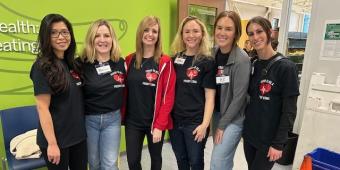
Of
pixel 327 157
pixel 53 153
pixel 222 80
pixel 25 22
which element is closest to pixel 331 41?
pixel 327 157

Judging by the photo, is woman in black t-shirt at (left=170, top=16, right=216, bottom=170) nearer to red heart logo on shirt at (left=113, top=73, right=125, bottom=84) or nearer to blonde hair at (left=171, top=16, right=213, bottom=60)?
blonde hair at (left=171, top=16, right=213, bottom=60)

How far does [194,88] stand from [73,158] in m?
0.98

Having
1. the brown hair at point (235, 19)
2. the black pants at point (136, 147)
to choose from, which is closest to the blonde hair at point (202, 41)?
the brown hair at point (235, 19)

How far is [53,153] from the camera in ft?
5.01

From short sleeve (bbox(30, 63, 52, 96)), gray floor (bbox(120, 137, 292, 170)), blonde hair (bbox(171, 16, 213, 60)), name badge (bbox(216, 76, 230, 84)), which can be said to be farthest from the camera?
gray floor (bbox(120, 137, 292, 170))

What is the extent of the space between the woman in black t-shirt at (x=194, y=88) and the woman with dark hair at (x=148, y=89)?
74 millimetres

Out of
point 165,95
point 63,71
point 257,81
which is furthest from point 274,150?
point 63,71

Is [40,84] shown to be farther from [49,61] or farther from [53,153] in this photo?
[53,153]

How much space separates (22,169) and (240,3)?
5864mm

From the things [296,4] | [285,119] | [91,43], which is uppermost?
[296,4]

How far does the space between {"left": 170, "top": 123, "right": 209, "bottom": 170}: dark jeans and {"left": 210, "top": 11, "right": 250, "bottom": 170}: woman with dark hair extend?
0.11 m

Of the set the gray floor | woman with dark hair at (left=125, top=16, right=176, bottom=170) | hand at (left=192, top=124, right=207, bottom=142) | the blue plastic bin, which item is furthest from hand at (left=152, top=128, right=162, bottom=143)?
the blue plastic bin

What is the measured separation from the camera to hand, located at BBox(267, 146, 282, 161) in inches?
62.9

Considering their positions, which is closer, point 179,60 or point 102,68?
point 102,68
